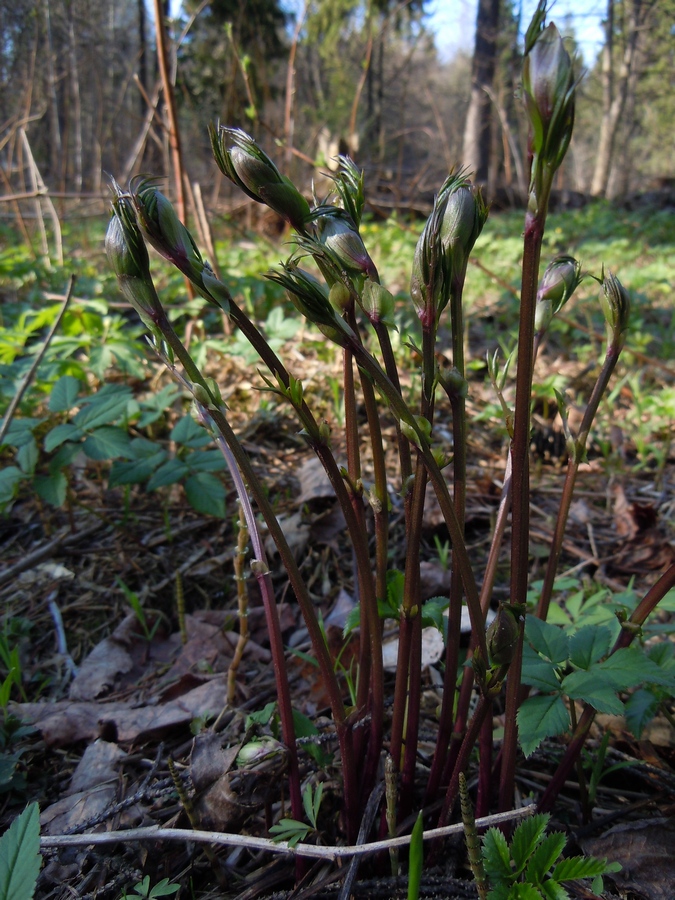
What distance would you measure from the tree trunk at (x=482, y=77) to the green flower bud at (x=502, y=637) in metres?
13.6

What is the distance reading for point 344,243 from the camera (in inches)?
28.5

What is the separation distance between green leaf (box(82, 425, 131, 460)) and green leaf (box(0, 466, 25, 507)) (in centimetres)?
20

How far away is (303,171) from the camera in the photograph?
9.05m

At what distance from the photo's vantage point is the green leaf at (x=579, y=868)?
28.7 inches

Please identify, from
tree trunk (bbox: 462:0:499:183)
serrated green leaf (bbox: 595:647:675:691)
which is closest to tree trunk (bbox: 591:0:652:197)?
tree trunk (bbox: 462:0:499:183)

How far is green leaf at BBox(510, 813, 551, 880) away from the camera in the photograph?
77 centimetres

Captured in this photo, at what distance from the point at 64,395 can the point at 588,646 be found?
1.68 m

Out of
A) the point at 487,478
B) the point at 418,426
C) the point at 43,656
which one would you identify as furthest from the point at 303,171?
the point at 418,426

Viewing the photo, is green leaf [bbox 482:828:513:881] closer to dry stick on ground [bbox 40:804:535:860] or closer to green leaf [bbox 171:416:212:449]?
dry stick on ground [bbox 40:804:535:860]

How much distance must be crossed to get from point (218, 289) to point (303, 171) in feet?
30.5

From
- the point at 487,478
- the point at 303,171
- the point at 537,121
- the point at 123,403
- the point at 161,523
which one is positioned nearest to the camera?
the point at 537,121

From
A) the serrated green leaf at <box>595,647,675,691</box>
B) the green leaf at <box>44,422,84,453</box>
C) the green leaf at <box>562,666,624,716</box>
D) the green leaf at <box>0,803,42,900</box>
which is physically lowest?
the green leaf at <box>0,803,42,900</box>

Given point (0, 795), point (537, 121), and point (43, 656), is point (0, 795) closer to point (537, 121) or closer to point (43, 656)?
point (43, 656)

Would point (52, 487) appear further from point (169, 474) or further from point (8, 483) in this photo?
point (169, 474)
